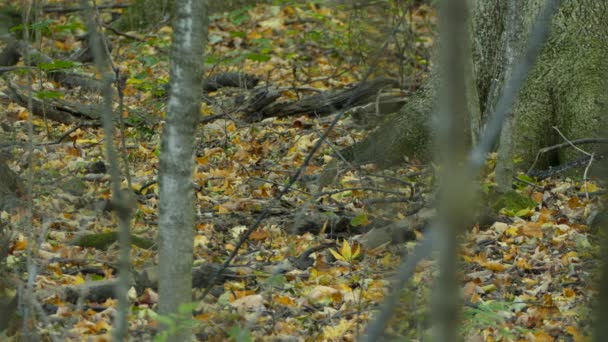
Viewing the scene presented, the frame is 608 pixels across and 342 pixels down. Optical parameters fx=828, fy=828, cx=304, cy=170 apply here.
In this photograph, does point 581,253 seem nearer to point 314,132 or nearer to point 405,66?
point 314,132

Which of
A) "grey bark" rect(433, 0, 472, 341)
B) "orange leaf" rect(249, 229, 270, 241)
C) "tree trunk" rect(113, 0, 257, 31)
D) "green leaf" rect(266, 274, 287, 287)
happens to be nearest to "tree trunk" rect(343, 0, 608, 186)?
"orange leaf" rect(249, 229, 270, 241)

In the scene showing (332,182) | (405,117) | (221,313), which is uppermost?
(405,117)

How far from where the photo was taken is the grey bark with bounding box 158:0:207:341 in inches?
127

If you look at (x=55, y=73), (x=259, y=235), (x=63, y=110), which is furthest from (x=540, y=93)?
(x=55, y=73)

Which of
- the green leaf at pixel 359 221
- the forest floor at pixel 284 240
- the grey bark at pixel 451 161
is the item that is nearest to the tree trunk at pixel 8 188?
the forest floor at pixel 284 240

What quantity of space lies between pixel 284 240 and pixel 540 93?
8.86ft

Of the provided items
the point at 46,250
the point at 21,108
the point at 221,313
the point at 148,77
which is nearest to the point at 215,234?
the point at 46,250

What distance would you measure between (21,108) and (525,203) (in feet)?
17.0

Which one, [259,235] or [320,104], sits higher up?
[320,104]

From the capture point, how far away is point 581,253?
496 centimetres

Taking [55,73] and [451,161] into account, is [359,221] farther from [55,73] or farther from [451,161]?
[55,73]

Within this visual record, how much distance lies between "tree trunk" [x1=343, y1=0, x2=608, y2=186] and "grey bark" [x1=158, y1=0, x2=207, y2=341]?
322 centimetres

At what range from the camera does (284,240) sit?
550 centimetres

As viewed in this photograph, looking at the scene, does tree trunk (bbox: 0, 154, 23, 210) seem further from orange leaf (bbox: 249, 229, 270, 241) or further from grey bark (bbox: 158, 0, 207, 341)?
grey bark (bbox: 158, 0, 207, 341)
